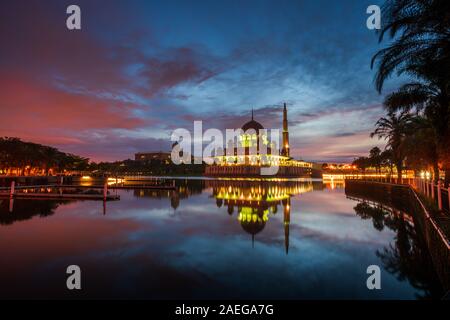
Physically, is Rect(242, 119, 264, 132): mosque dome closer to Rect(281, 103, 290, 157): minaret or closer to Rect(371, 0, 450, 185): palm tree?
Rect(281, 103, 290, 157): minaret

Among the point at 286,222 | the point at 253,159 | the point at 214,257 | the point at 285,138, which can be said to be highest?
the point at 285,138

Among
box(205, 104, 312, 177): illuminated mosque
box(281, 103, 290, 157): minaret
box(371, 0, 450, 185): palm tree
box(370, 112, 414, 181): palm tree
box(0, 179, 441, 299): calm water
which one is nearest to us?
box(0, 179, 441, 299): calm water

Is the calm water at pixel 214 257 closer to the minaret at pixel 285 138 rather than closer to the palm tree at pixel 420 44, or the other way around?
the palm tree at pixel 420 44

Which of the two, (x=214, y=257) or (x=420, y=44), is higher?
(x=420, y=44)

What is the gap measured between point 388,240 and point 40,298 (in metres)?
13.1

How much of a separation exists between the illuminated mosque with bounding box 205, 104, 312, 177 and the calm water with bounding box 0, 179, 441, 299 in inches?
3694

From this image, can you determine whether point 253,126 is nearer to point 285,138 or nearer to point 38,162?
point 285,138

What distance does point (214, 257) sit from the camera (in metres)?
9.43

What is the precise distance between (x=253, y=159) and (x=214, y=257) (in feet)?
380

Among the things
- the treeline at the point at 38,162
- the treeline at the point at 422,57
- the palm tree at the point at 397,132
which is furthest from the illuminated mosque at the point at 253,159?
the treeline at the point at 422,57

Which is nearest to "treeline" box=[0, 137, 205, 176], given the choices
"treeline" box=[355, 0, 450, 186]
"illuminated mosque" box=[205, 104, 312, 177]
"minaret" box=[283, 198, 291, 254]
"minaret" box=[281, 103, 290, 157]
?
"illuminated mosque" box=[205, 104, 312, 177]

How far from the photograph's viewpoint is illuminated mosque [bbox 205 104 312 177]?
378 feet

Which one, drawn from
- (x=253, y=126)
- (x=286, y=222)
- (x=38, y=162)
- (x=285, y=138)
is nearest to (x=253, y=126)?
(x=253, y=126)
